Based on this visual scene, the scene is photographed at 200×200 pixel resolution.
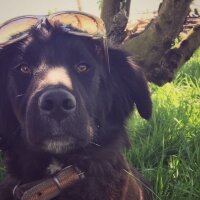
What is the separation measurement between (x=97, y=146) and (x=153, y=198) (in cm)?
71

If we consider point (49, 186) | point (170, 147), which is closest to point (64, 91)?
point (49, 186)

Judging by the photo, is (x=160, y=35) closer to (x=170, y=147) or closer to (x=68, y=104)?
(x=170, y=147)

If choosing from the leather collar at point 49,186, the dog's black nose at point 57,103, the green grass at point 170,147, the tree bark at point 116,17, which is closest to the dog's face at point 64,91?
the dog's black nose at point 57,103

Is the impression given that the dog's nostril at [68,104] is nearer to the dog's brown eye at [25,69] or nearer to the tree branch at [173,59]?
the dog's brown eye at [25,69]

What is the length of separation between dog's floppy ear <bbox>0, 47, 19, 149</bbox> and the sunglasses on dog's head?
0.08m

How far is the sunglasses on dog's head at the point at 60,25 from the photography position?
3.51m

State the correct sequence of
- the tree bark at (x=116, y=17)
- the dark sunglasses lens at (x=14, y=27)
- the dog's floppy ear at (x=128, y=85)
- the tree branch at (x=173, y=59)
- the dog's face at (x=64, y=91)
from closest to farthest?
the dog's face at (x=64, y=91) < the dark sunglasses lens at (x=14, y=27) < the dog's floppy ear at (x=128, y=85) < the tree branch at (x=173, y=59) < the tree bark at (x=116, y=17)

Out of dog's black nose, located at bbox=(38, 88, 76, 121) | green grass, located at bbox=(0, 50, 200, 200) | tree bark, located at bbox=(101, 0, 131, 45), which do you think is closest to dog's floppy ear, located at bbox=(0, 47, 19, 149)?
dog's black nose, located at bbox=(38, 88, 76, 121)

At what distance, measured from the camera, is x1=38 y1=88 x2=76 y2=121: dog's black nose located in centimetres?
286

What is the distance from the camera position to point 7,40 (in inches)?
139

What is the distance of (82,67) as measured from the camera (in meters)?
3.39

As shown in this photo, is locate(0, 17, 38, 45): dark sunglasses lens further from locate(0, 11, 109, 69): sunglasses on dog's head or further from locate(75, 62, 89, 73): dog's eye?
locate(75, 62, 89, 73): dog's eye

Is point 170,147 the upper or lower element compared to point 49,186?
lower

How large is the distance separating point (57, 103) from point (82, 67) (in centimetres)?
60
